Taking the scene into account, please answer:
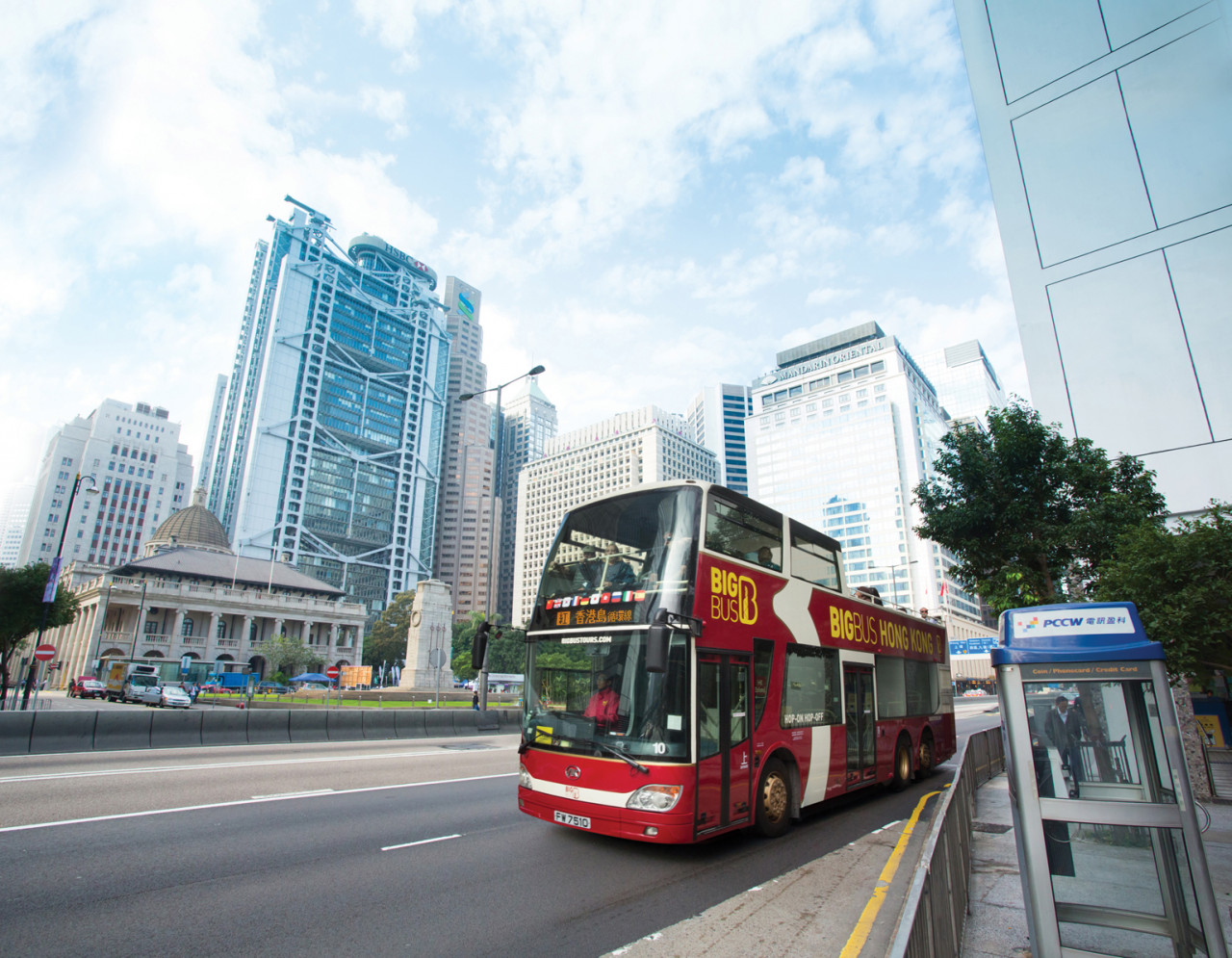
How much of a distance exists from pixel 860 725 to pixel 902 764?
9.29 ft

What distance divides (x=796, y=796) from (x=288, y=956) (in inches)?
251

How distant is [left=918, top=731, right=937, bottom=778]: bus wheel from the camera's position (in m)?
13.7

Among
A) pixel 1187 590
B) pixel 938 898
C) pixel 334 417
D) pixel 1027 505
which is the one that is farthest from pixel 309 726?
pixel 334 417

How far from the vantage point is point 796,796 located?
859 centimetres

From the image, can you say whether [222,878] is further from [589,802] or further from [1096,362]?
[1096,362]

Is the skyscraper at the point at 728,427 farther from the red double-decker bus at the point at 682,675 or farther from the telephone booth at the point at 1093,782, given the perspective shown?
the telephone booth at the point at 1093,782

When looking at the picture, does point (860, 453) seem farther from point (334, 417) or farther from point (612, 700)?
point (612, 700)

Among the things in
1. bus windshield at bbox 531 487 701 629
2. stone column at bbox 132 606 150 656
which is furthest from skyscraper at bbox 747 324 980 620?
bus windshield at bbox 531 487 701 629

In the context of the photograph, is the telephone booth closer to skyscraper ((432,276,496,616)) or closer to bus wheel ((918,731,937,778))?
bus wheel ((918,731,937,778))

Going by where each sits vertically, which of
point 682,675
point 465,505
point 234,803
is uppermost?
point 465,505

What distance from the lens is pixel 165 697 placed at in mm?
35406

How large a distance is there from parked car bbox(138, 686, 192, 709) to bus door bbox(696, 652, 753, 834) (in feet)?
126

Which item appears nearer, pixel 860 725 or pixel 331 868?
pixel 331 868

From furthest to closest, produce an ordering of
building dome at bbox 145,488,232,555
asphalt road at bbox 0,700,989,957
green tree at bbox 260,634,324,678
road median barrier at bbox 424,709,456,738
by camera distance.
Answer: building dome at bbox 145,488,232,555 → green tree at bbox 260,634,324,678 → road median barrier at bbox 424,709,456,738 → asphalt road at bbox 0,700,989,957
